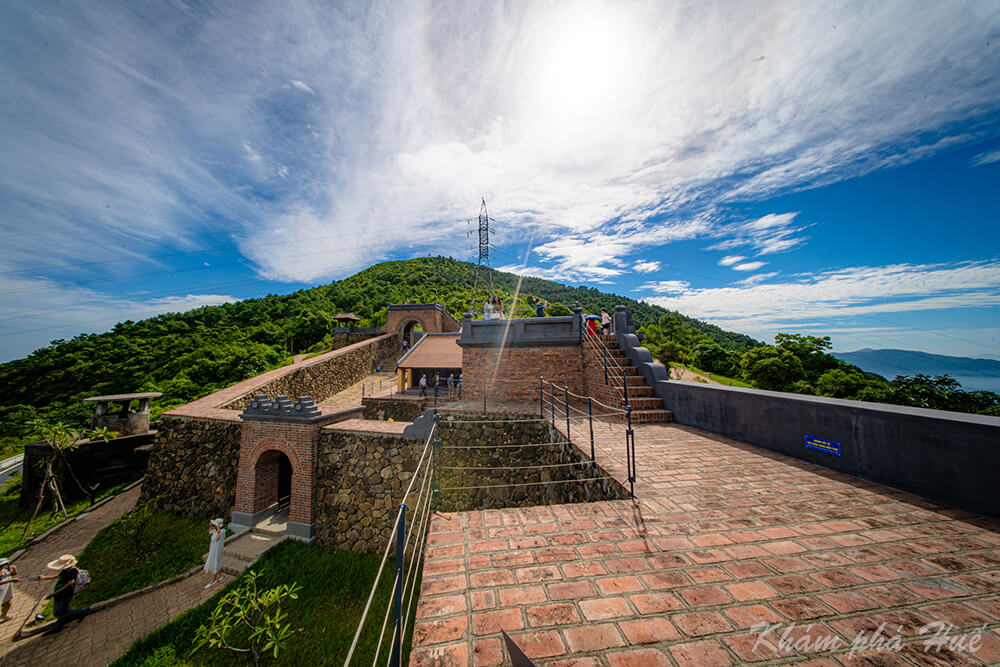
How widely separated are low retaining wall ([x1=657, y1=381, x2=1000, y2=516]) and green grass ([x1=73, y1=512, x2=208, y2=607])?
13494mm

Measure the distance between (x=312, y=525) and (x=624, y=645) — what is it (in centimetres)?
1006

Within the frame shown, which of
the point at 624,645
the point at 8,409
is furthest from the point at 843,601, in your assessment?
the point at 8,409

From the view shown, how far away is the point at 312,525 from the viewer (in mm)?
9109

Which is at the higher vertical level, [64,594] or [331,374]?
[331,374]

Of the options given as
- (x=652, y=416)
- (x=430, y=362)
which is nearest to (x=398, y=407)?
(x=430, y=362)

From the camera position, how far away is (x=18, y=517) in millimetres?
12688

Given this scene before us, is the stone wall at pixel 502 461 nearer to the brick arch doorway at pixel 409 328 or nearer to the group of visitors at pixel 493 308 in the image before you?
the group of visitors at pixel 493 308

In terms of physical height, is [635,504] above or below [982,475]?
below

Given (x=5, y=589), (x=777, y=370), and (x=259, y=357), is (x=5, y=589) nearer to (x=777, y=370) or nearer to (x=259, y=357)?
(x=259, y=357)

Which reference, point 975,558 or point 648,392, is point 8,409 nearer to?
point 648,392

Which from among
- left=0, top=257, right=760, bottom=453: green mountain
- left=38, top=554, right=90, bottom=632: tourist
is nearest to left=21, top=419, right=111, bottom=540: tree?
left=38, top=554, right=90, bottom=632: tourist

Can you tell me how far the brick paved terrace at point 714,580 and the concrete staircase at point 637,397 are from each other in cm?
387

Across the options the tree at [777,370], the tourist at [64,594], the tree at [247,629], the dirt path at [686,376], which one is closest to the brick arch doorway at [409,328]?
the tourist at [64,594]

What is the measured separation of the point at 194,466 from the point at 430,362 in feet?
33.4
